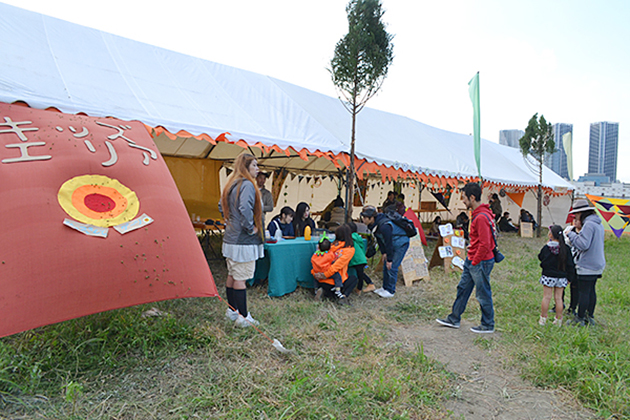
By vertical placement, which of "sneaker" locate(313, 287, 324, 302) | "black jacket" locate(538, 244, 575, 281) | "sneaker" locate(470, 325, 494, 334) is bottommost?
"sneaker" locate(470, 325, 494, 334)

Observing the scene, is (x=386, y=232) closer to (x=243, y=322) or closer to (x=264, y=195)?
(x=264, y=195)

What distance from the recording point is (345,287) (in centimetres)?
479

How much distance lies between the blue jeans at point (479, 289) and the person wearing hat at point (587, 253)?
3.37 ft

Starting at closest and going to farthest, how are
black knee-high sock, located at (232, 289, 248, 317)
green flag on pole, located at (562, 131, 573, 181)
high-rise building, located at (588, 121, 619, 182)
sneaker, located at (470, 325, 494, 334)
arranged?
black knee-high sock, located at (232, 289, 248, 317)
sneaker, located at (470, 325, 494, 334)
green flag on pole, located at (562, 131, 573, 181)
high-rise building, located at (588, 121, 619, 182)

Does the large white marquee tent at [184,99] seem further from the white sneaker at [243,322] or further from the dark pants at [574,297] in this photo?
the dark pants at [574,297]

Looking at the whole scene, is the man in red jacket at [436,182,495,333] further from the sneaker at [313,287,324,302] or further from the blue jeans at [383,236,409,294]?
the sneaker at [313,287,324,302]

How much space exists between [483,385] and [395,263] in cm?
258

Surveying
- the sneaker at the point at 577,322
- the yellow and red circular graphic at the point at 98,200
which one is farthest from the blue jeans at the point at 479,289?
the yellow and red circular graphic at the point at 98,200

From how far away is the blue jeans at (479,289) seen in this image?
12.5 ft

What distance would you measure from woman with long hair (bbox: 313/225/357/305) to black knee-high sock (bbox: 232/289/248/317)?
1345mm

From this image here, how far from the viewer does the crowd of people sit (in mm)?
3428

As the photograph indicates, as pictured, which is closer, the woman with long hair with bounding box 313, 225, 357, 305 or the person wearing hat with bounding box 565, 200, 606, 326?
the person wearing hat with bounding box 565, 200, 606, 326

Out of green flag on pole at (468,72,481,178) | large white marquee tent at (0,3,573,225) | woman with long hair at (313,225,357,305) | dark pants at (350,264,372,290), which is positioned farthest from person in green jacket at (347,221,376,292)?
green flag on pole at (468,72,481,178)

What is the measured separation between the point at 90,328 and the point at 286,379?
1693 mm
